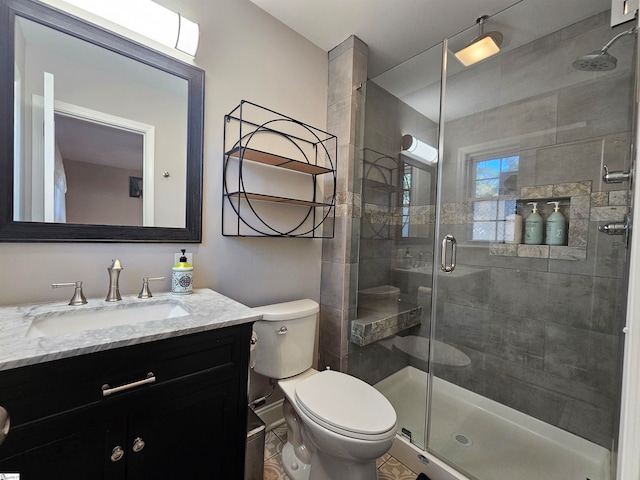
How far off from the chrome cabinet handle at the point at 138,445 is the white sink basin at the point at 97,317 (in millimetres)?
380

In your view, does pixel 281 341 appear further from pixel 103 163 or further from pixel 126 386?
pixel 103 163

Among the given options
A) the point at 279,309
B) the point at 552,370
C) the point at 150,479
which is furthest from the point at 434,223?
the point at 150,479

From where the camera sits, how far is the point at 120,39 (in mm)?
→ 1138

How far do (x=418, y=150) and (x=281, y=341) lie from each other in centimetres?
162

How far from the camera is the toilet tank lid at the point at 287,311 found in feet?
4.42

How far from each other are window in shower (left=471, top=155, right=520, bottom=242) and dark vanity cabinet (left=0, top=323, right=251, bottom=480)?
5.49 feet

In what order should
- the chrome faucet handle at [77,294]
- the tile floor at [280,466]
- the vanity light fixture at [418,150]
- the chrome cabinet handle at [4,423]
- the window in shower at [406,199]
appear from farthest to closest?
the window in shower at [406,199] < the vanity light fixture at [418,150] < the tile floor at [280,466] < the chrome faucet handle at [77,294] < the chrome cabinet handle at [4,423]

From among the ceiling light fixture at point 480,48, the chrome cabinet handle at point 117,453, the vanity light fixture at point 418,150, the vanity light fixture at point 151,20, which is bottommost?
the chrome cabinet handle at point 117,453

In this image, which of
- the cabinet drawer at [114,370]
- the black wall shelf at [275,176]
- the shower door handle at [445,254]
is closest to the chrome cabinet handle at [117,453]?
the cabinet drawer at [114,370]

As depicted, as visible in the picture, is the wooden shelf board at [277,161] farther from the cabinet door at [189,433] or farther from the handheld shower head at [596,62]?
the handheld shower head at [596,62]

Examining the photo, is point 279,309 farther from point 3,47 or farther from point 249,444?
point 3,47

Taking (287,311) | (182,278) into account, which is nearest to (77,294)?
(182,278)

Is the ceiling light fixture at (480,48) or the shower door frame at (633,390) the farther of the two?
the ceiling light fixture at (480,48)

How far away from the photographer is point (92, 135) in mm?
1106
